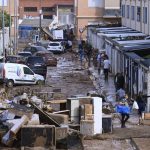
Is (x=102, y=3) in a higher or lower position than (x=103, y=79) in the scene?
higher

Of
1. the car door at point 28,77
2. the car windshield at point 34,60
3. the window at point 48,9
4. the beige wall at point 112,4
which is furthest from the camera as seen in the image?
the window at point 48,9

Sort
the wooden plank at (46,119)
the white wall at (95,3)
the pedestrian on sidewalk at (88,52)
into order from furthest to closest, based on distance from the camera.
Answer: the white wall at (95,3) < the pedestrian on sidewalk at (88,52) < the wooden plank at (46,119)

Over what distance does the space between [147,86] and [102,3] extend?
62.3 metres

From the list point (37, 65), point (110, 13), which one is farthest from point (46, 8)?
point (37, 65)

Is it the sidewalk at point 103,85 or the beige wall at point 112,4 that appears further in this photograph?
the beige wall at point 112,4

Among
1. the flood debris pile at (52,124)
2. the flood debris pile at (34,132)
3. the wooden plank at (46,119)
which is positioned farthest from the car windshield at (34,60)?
the flood debris pile at (34,132)

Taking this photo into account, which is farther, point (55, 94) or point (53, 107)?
point (55, 94)

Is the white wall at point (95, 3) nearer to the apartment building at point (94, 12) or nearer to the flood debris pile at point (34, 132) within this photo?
the apartment building at point (94, 12)

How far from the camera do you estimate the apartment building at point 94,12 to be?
89438 mm

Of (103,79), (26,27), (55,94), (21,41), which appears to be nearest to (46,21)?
(26,27)

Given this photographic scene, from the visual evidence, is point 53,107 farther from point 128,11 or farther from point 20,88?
point 128,11

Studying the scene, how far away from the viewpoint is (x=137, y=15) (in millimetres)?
60812

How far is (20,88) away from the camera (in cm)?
3903

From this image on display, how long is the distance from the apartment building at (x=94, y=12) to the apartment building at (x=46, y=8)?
33042 mm
